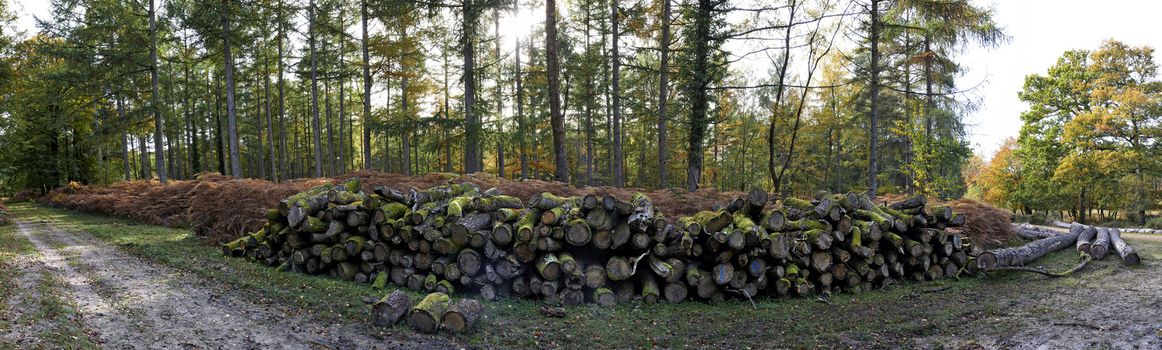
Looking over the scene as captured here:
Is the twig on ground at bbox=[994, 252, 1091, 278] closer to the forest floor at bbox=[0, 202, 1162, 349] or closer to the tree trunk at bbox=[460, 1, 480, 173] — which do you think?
the forest floor at bbox=[0, 202, 1162, 349]

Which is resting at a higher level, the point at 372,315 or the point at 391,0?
the point at 391,0

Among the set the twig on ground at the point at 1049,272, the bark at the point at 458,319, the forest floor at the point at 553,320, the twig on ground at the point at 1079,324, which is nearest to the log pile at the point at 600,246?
the forest floor at the point at 553,320

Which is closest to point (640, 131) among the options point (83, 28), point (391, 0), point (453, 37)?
point (453, 37)

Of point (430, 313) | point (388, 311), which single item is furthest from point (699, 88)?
point (388, 311)

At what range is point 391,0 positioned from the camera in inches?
531

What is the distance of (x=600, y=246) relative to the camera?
6.45 m

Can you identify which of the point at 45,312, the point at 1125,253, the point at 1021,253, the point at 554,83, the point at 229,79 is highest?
the point at 229,79

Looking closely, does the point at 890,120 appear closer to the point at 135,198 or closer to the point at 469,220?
the point at 469,220

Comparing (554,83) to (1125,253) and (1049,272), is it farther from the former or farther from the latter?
(1125,253)

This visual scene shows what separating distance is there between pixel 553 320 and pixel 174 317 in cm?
369

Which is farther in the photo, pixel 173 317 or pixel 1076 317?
pixel 1076 317

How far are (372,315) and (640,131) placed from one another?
84.9 feet

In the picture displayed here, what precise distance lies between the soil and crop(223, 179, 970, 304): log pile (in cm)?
158

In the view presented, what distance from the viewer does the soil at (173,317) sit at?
14.8 feet
